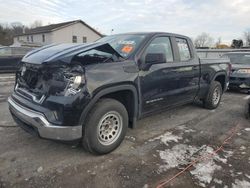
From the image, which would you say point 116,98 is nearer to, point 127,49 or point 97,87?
point 97,87

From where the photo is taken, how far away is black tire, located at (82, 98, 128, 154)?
3.42 metres

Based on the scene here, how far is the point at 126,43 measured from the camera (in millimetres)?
4387

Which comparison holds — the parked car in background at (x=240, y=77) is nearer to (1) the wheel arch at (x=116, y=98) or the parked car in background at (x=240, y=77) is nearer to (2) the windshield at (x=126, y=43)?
(2) the windshield at (x=126, y=43)

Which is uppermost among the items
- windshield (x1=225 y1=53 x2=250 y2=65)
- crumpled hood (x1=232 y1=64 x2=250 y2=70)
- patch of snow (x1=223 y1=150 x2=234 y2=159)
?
windshield (x1=225 y1=53 x2=250 y2=65)

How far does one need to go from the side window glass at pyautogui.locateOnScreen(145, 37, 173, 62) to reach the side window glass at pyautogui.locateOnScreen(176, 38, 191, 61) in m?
0.36

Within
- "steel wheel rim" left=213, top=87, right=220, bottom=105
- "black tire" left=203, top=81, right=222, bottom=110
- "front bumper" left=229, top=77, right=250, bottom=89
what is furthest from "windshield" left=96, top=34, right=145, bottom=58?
"front bumper" left=229, top=77, right=250, bottom=89

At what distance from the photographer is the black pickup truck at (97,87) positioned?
320 cm

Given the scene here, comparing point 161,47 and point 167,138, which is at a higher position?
point 161,47

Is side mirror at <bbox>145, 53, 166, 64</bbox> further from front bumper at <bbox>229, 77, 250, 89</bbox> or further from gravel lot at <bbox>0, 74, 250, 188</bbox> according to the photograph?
front bumper at <bbox>229, 77, 250, 89</bbox>

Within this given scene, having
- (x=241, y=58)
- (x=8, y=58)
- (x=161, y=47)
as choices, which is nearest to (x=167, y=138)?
(x=161, y=47)

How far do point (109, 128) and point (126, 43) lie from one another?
5.05 ft

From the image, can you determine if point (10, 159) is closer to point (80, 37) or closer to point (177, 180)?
point (177, 180)

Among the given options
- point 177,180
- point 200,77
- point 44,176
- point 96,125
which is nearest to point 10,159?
point 44,176

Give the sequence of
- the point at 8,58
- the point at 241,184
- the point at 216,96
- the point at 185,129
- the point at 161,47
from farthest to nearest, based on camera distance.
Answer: the point at 8,58
the point at 216,96
the point at 185,129
the point at 161,47
the point at 241,184
